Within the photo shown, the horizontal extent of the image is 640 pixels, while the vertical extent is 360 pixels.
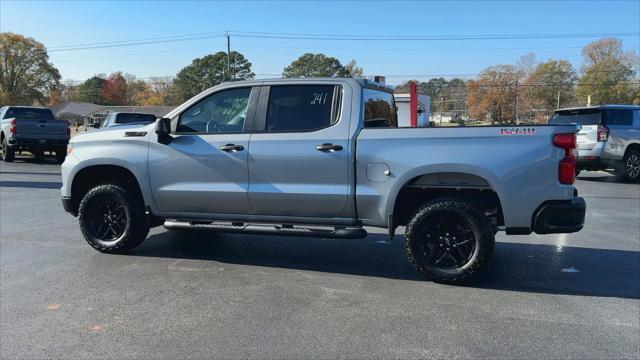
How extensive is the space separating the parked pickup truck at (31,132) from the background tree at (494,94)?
52693 millimetres

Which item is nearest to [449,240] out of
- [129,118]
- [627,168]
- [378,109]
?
[378,109]

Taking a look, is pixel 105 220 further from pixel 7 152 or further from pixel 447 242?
pixel 7 152

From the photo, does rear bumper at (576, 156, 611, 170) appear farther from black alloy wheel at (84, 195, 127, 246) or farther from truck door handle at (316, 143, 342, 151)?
black alloy wheel at (84, 195, 127, 246)

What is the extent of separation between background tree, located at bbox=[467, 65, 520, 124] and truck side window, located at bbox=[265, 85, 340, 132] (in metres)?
60.9

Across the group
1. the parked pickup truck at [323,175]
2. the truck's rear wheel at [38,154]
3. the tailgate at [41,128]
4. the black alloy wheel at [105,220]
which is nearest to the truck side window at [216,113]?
the parked pickup truck at [323,175]

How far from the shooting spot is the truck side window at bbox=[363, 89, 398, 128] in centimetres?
575

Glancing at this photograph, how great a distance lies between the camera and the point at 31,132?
18.6 meters

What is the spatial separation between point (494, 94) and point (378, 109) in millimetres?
66745

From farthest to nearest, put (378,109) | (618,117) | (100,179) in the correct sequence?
(618,117) < (100,179) < (378,109)

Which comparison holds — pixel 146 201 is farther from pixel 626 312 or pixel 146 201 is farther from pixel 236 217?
pixel 626 312

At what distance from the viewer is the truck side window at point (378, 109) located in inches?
226

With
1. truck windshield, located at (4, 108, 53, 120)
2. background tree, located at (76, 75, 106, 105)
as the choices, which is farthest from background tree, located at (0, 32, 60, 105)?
truck windshield, located at (4, 108, 53, 120)

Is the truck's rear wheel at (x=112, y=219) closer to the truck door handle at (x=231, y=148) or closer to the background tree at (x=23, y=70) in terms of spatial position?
the truck door handle at (x=231, y=148)

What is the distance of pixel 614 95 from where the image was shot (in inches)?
2724
